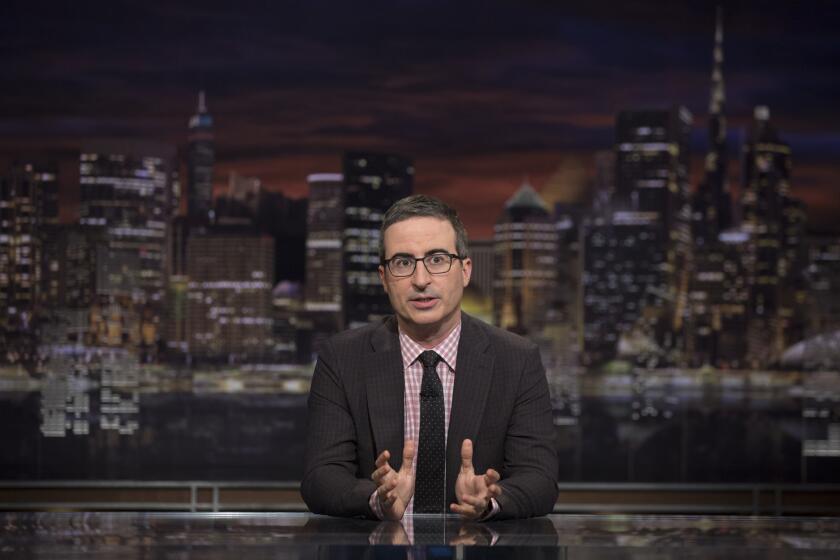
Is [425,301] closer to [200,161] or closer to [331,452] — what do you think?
[331,452]

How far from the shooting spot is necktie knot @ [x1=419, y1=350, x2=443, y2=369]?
201 cm

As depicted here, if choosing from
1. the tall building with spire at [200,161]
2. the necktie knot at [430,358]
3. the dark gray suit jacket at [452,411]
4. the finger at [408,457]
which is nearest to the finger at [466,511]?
the finger at [408,457]

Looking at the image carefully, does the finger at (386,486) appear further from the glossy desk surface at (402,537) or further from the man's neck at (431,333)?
the man's neck at (431,333)

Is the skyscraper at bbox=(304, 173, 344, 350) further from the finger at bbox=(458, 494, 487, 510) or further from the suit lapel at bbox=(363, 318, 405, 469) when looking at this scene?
the finger at bbox=(458, 494, 487, 510)

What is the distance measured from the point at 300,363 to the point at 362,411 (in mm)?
3683

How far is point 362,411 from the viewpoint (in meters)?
2.01

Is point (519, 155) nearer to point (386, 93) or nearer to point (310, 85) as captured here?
point (386, 93)

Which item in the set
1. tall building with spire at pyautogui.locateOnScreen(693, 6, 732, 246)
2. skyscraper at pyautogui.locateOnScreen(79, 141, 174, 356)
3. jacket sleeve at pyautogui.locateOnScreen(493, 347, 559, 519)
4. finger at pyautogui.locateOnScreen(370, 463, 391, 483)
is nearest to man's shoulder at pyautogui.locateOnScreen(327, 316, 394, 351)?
jacket sleeve at pyautogui.locateOnScreen(493, 347, 559, 519)

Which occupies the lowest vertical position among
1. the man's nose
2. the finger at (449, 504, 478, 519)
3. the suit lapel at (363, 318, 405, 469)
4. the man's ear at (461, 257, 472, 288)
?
the finger at (449, 504, 478, 519)

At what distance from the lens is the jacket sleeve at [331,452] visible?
1819 mm

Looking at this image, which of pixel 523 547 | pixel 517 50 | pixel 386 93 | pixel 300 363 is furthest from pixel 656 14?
pixel 523 547

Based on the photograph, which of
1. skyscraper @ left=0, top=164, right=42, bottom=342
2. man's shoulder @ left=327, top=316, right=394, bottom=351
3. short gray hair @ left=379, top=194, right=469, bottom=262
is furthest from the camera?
skyscraper @ left=0, top=164, right=42, bottom=342

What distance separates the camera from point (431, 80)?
5.63 meters

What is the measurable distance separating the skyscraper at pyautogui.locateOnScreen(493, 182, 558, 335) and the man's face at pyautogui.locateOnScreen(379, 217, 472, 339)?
3.74 meters
